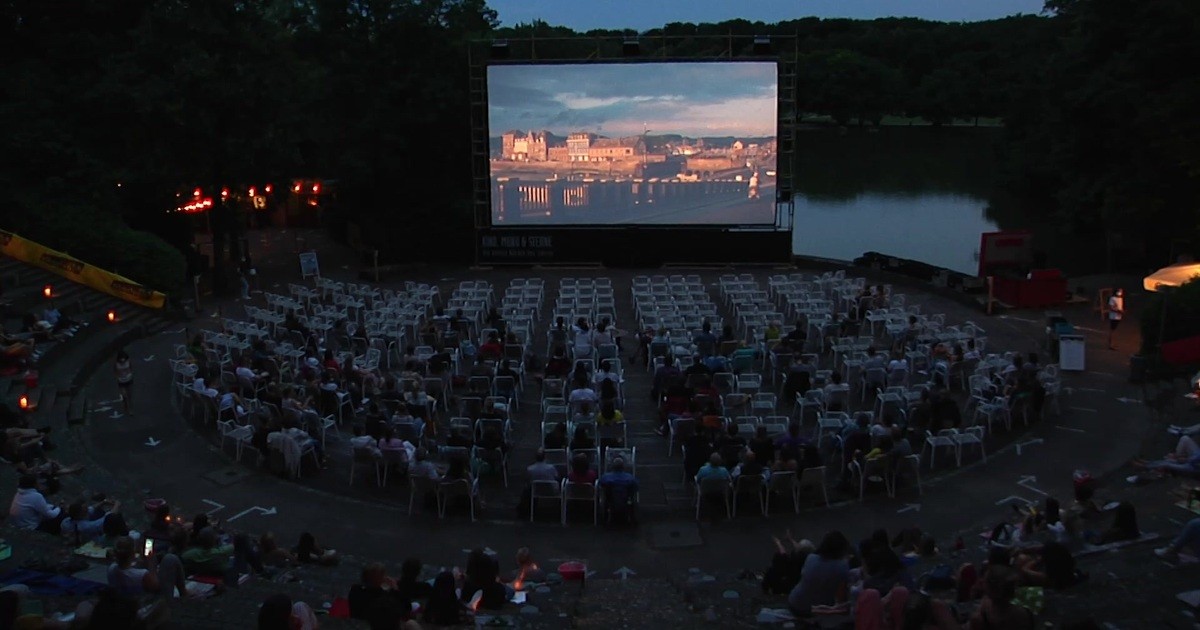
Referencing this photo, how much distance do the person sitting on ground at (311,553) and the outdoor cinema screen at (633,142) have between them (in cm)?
1785

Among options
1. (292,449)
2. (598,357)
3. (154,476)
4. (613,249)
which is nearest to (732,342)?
(598,357)

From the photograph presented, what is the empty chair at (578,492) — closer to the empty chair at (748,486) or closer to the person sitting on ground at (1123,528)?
the empty chair at (748,486)

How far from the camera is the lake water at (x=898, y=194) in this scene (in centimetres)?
4028

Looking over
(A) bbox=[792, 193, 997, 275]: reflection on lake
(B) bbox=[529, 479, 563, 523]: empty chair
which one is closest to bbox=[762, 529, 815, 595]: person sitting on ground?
(B) bbox=[529, 479, 563, 523]: empty chair

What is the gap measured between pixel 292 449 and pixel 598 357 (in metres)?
5.34

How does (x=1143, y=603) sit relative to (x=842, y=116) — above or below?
below

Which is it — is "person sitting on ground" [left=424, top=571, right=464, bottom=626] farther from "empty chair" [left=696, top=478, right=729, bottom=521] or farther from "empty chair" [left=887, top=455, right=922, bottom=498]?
"empty chair" [left=887, top=455, right=922, bottom=498]

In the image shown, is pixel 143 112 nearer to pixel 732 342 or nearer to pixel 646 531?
pixel 732 342

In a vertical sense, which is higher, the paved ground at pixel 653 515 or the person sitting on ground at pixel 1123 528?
the person sitting on ground at pixel 1123 528

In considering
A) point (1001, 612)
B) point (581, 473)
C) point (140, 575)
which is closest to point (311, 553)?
point (140, 575)

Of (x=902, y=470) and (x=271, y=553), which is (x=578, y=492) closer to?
(x=271, y=553)

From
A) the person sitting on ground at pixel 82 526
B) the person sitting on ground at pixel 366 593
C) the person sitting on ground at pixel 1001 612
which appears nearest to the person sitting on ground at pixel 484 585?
the person sitting on ground at pixel 366 593

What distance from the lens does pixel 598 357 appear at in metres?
16.7

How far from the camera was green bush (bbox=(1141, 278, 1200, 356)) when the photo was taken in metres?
17.2
